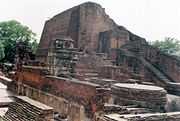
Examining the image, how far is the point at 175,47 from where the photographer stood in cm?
3247

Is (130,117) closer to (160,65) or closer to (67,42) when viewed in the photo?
(67,42)

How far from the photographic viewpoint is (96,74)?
479 inches

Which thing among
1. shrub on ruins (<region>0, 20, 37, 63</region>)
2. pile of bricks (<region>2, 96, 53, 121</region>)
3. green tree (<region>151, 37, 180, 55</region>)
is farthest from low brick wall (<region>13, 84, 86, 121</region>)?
green tree (<region>151, 37, 180, 55</region>)

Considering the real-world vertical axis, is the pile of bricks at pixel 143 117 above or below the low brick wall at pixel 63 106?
above

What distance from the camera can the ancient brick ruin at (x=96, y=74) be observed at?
6426mm

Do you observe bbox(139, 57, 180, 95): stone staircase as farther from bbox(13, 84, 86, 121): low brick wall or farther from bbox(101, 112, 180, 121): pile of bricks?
bbox(13, 84, 86, 121): low brick wall

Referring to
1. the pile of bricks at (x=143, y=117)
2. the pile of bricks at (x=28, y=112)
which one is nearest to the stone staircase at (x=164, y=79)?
the pile of bricks at (x=143, y=117)

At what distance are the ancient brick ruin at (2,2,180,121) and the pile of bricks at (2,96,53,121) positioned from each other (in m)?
1.24

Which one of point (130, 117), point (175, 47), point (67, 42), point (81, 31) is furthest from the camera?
point (175, 47)

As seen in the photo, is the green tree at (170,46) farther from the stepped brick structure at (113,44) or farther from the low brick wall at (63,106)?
the low brick wall at (63,106)

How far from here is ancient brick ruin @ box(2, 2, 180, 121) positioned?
21.1 feet

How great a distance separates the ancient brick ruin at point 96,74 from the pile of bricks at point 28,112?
1.24 meters

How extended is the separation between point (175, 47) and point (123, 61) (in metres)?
20.4

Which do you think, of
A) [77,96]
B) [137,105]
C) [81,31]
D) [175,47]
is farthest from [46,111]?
[175,47]
